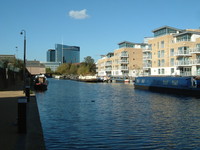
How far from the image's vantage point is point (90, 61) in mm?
159625

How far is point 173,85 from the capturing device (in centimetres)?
3788

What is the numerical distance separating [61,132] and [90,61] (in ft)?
488

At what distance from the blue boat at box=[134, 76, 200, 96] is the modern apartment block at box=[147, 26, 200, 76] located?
11.6m

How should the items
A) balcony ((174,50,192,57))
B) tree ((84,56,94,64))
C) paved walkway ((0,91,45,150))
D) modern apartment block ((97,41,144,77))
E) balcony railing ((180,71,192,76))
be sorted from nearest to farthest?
1. paved walkway ((0,91,45,150))
2. balcony railing ((180,71,192,76))
3. balcony ((174,50,192,57))
4. modern apartment block ((97,41,144,77))
5. tree ((84,56,94,64))

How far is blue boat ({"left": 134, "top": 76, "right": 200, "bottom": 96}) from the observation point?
110 ft

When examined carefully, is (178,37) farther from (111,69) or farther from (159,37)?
(111,69)

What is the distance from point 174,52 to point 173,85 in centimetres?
2166

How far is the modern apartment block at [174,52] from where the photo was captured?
5366 cm

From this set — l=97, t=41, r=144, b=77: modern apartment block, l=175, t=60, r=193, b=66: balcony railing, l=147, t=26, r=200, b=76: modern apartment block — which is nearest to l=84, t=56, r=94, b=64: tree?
l=97, t=41, r=144, b=77: modern apartment block

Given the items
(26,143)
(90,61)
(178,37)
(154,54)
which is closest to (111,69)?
(154,54)

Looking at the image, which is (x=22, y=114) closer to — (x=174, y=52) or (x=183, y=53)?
(x=183, y=53)

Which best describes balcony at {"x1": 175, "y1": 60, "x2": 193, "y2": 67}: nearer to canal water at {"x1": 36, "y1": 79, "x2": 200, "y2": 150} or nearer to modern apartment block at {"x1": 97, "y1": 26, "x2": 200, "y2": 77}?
modern apartment block at {"x1": 97, "y1": 26, "x2": 200, "y2": 77}

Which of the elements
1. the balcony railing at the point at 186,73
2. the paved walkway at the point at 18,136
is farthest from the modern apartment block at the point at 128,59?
the paved walkway at the point at 18,136

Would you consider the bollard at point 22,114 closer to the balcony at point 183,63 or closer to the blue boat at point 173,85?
the blue boat at point 173,85
